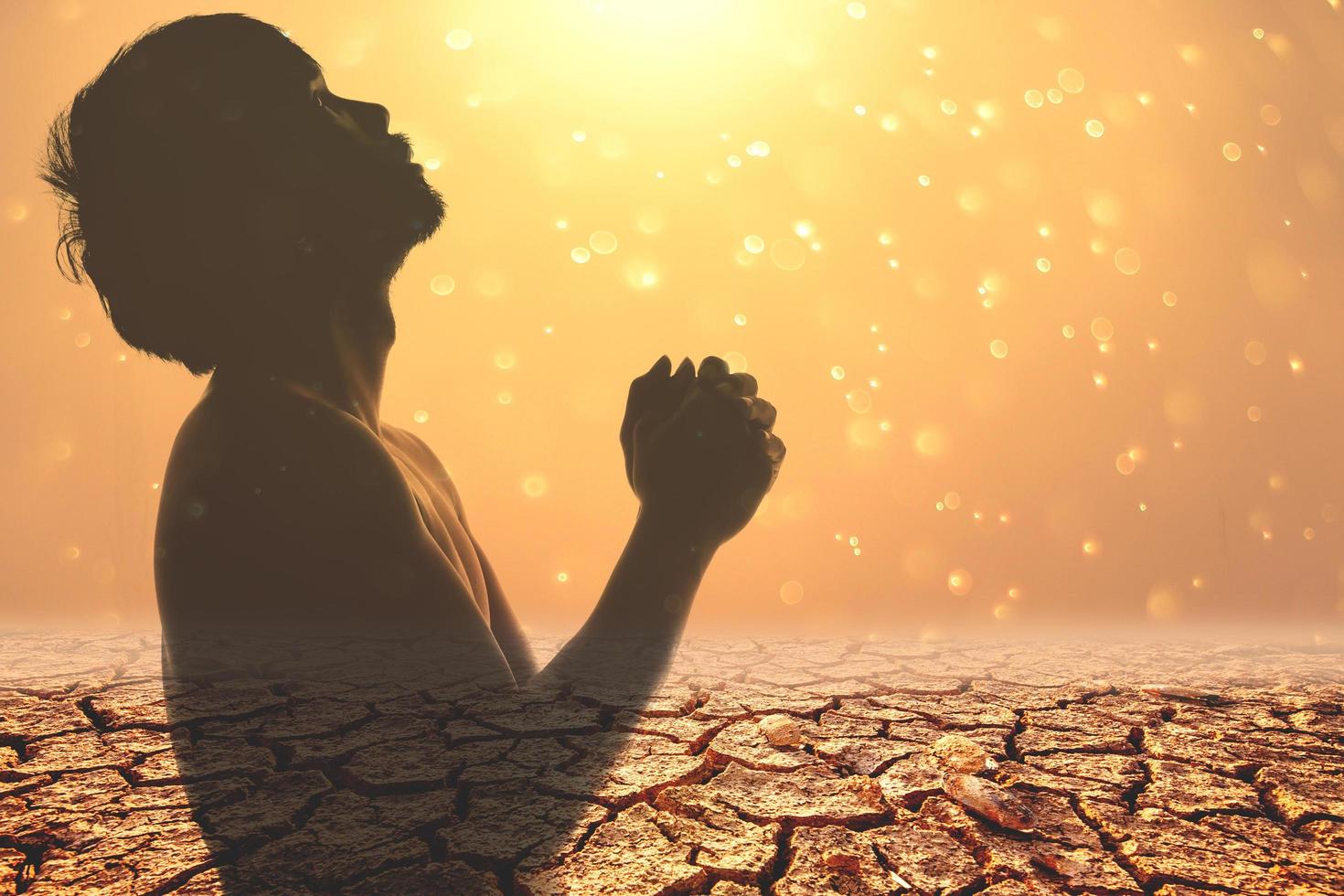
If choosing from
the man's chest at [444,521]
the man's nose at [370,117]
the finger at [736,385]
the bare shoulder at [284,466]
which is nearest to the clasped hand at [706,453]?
the finger at [736,385]

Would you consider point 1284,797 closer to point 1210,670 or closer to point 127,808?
point 1210,670

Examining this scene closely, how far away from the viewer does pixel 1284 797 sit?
37.5 inches

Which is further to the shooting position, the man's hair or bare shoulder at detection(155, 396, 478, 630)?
the man's hair

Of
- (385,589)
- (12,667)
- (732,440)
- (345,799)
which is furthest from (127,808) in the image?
(12,667)

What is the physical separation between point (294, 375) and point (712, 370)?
662mm

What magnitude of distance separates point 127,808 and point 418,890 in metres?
0.50

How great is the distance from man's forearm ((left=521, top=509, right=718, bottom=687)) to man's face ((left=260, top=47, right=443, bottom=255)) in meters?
0.64

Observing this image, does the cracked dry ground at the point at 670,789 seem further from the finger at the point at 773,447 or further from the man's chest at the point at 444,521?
the finger at the point at 773,447

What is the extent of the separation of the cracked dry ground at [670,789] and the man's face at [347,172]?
706 millimetres

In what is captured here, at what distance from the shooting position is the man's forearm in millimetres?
1131

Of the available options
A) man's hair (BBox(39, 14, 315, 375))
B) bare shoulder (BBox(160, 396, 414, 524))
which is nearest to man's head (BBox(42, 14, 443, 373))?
man's hair (BBox(39, 14, 315, 375))

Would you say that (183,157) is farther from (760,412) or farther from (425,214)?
(760,412)

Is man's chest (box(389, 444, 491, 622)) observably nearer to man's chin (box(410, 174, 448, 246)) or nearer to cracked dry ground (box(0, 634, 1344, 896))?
cracked dry ground (box(0, 634, 1344, 896))

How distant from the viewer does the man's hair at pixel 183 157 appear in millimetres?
1055
